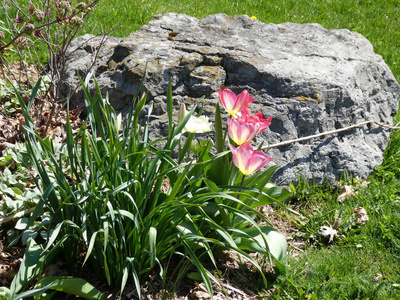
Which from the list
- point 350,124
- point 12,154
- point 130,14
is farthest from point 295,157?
point 130,14

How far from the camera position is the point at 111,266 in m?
1.99

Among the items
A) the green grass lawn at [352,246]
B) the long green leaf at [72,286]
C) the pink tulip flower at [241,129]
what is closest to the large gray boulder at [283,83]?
the green grass lawn at [352,246]

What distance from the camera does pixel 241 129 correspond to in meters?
1.90

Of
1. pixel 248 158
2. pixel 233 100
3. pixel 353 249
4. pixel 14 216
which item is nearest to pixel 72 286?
pixel 14 216

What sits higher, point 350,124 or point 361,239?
point 350,124

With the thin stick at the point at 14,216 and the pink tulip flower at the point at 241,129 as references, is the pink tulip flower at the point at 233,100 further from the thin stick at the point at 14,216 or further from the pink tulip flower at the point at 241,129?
the thin stick at the point at 14,216

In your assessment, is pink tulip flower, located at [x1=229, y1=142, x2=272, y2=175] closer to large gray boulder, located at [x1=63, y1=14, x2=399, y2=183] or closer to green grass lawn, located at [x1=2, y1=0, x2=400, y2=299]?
green grass lawn, located at [x1=2, y1=0, x2=400, y2=299]

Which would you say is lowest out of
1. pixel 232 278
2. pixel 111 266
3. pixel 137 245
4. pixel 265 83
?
pixel 232 278

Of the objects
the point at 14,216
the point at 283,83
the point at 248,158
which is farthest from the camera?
the point at 283,83

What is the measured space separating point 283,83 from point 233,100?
121 centimetres

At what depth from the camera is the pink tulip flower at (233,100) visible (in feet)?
6.68

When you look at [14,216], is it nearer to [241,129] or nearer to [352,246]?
[241,129]

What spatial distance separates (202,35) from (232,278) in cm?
226

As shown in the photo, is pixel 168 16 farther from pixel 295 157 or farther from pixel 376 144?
pixel 376 144
